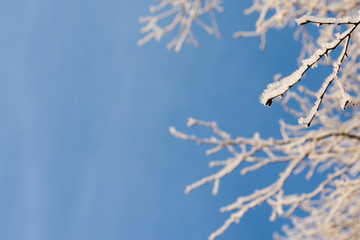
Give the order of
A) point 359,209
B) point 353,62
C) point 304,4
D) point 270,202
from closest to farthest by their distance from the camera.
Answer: point 270,202 → point 304,4 → point 359,209 → point 353,62

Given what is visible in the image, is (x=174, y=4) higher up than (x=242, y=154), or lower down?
A: higher up

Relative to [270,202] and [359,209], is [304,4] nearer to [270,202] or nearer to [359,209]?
[270,202]

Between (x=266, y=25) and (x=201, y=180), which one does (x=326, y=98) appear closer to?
(x=266, y=25)

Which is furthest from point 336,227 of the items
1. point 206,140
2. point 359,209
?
point 206,140

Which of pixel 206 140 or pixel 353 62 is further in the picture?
pixel 353 62

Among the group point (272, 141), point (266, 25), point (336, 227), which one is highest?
point (266, 25)

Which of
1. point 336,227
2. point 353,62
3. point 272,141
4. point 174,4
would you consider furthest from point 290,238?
point 174,4

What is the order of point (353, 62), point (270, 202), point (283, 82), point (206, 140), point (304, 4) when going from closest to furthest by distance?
point (283, 82) < point (270, 202) < point (206, 140) < point (304, 4) < point (353, 62)

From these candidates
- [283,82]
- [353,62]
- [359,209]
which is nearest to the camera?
[283,82]

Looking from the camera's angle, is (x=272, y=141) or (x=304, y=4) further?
(x=304, y=4)
